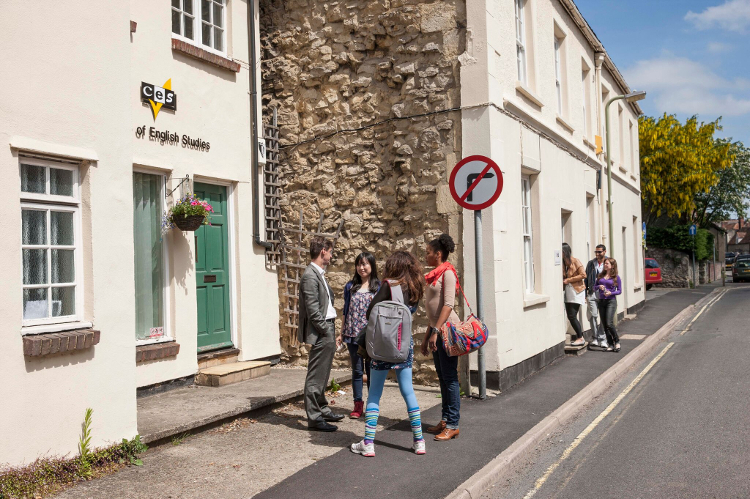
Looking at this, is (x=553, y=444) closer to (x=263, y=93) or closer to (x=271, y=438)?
(x=271, y=438)

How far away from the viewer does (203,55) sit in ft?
28.8

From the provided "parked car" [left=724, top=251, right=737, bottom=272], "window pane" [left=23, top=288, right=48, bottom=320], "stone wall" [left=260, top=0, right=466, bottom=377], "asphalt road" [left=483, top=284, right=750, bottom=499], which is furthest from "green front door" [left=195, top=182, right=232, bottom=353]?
"parked car" [left=724, top=251, right=737, bottom=272]

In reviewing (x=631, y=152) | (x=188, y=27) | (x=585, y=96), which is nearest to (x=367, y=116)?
(x=188, y=27)

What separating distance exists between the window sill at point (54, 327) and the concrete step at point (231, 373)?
2.99 m

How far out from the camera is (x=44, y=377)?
511 cm

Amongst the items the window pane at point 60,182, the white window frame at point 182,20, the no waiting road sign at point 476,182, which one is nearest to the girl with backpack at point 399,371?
the no waiting road sign at point 476,182

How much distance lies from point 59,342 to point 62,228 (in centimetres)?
100

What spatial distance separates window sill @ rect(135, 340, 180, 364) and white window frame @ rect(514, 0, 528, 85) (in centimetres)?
699

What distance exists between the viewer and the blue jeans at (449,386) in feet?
21.2

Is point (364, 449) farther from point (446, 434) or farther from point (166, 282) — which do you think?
point (166, 282)

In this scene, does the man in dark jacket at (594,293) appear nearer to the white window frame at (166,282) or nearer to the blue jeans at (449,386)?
the blue jeans at (449,386)

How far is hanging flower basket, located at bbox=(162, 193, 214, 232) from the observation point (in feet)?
26.1

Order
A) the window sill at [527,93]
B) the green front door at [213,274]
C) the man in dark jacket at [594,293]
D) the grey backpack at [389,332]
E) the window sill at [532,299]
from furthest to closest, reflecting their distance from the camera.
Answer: the man in dark jacket at [594,293] < the window sill at [527,93] < the window sill at [532,299] < the green front door at [213,274] < the grey backpack at [389,332]

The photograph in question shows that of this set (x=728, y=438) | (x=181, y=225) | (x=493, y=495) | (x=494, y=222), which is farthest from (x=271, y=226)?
(x=728, y=438)
